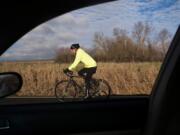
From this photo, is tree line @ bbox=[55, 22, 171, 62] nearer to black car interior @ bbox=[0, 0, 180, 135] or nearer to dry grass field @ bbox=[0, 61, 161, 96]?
dry grass field @ bbox=[0, 61, 161, 96]

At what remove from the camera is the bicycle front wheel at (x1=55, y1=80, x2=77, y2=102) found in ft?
10.7

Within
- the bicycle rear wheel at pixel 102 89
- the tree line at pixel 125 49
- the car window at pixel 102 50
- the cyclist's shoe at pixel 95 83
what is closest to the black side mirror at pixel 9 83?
the car window at pixel 102 50

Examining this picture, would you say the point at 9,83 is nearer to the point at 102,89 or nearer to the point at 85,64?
the point at 102,89

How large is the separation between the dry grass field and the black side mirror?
1.55 ft

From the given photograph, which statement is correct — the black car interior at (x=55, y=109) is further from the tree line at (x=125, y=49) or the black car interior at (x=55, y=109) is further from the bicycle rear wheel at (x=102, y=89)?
the tree line at (x=125, y=49)

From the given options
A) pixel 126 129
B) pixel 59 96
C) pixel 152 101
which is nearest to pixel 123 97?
pixel 126 129

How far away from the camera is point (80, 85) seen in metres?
3.76

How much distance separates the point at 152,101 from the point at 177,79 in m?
0.28

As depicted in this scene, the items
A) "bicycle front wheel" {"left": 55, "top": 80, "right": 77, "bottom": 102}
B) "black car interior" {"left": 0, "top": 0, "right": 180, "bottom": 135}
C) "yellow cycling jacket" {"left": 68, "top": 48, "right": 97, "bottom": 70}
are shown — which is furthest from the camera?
"yellow cycling jacket" {"left": 68, "top": 48, "right": 97, "bottom": 70}

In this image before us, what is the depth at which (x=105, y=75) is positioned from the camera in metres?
3.61

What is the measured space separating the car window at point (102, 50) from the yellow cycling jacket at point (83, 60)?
0.11ft

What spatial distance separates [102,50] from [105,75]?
338 mm

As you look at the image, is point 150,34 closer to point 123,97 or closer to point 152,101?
point 123,97

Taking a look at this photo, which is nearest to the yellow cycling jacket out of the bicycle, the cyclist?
the cyclist
